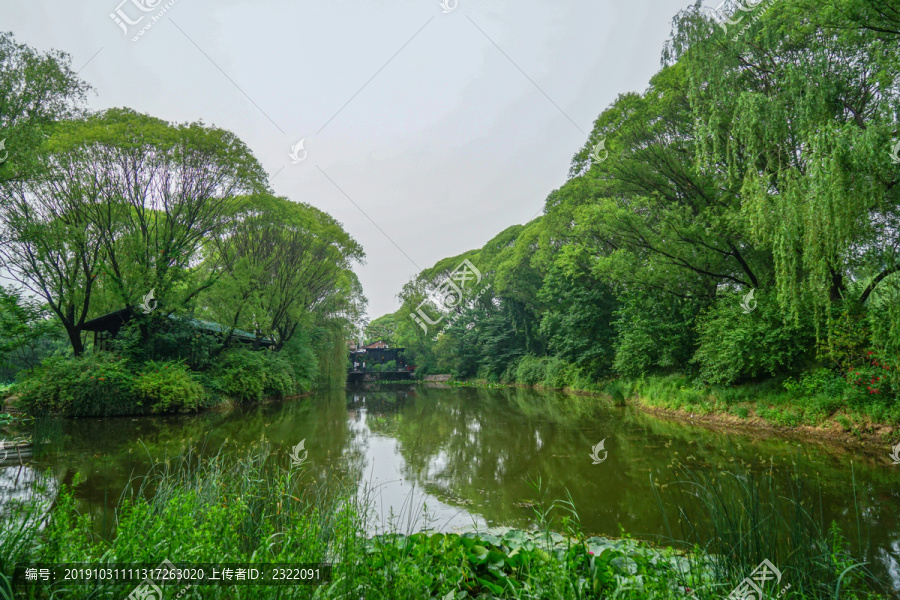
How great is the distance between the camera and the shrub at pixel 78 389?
40.4 feet

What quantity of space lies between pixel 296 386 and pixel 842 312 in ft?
75.9

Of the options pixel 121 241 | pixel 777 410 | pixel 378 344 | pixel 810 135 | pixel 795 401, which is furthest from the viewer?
pixel 378 344

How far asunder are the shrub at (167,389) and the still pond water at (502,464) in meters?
0.84

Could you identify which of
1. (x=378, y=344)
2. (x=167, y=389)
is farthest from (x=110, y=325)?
(x=378, y=344)

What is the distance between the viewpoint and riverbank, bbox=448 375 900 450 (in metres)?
7.21

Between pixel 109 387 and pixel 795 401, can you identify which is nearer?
pixel 795 401

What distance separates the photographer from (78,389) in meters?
12.4

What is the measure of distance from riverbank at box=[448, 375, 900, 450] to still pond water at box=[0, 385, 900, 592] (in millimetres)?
614

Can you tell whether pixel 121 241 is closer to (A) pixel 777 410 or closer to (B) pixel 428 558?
(B) pixel 428 558

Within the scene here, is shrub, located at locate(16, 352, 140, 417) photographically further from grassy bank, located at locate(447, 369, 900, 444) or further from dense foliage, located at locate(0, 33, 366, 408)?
grassy bank, located at locate(447, 369, 900, 444)

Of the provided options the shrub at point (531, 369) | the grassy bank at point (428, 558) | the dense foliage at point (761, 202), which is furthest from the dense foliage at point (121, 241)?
the shrub at point (531, 369)

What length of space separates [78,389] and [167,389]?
7.15ft

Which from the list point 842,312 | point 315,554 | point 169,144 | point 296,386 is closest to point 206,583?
point 315,554

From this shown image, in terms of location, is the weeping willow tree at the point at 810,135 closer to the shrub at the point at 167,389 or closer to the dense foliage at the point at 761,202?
the dense foliage at the point at 761,202
